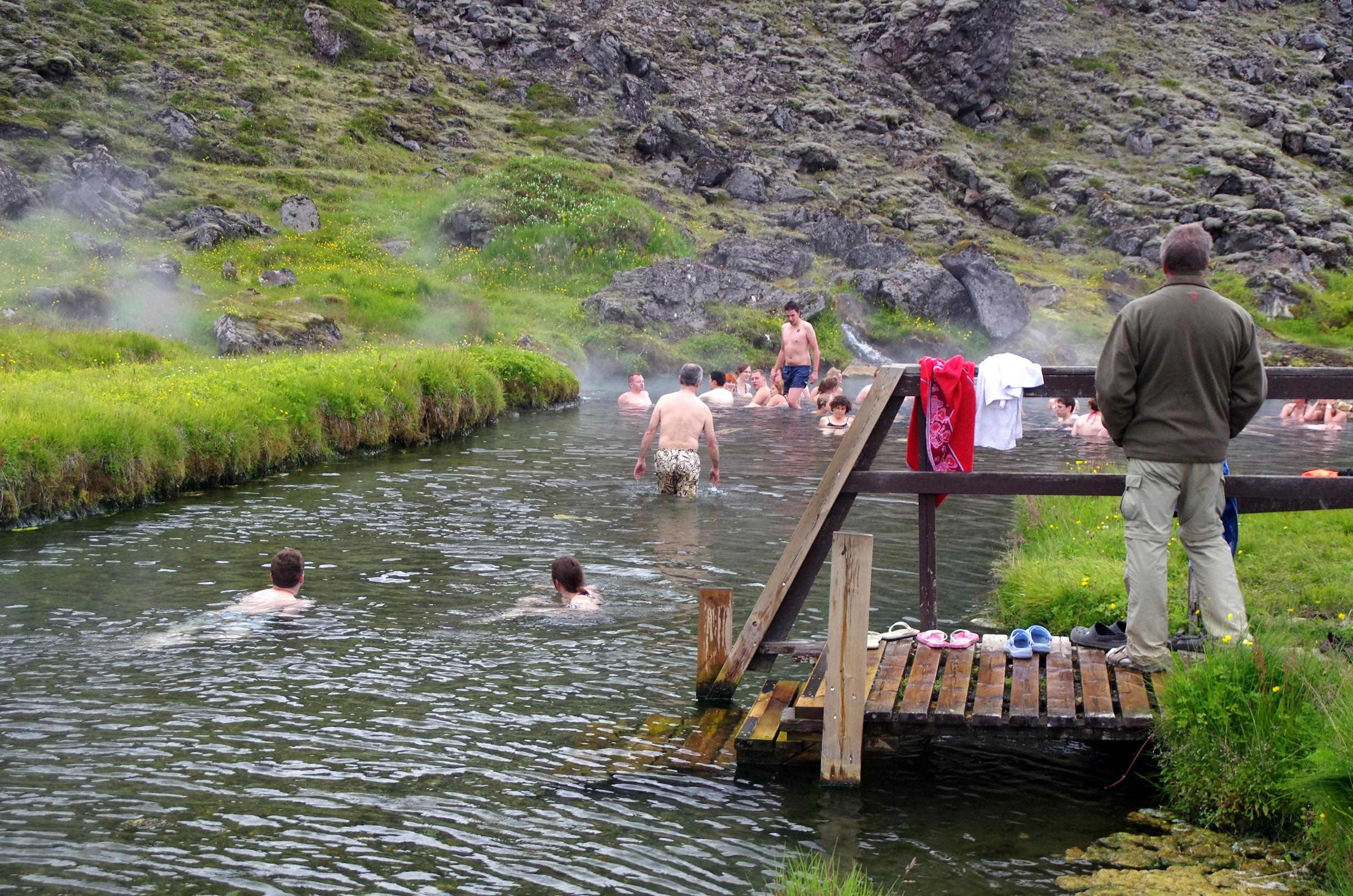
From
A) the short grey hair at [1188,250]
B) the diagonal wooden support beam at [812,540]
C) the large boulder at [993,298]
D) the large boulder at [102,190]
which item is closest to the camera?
the short grey hair at [1188,250]

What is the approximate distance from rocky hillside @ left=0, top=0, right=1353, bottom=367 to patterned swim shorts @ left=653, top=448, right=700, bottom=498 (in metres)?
13.3

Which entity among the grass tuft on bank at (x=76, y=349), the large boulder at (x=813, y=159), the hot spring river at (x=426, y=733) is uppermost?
the large boulder at (x=813, y=159)

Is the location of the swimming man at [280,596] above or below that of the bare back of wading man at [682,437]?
below

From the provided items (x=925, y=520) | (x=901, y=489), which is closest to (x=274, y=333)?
(x=925, y=520)

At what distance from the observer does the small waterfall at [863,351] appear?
130ft

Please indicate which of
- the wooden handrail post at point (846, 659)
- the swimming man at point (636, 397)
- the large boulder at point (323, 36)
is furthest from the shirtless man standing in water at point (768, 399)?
the large boulder at point (323, 36)

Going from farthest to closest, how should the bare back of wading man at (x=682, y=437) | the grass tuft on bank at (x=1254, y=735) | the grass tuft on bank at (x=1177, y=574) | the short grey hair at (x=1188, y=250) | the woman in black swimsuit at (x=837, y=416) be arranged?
the woman in black swimsuit at (x=837, y=416)
the bare back of wading man at (x=682, y=437)
the grass tuft on bank at (x=1177, y=574)
the short grey hair at (x=1188, y=250)
the grass tuft on bank at (x=1254, y=735)

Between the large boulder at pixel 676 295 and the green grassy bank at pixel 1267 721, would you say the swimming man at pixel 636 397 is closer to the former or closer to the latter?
the large boulder at pixel 676 295

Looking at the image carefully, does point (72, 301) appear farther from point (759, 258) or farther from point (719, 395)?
point (759, 258)

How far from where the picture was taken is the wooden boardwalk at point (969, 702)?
20.2 ft

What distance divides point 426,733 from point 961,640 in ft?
11.0

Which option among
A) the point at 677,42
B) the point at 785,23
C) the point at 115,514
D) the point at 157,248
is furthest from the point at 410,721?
the point at 785,23

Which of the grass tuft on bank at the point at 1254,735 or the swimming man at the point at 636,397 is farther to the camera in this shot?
the swimming man at the point at 636,397

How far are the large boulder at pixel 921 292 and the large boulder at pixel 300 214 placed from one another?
20013 mm
